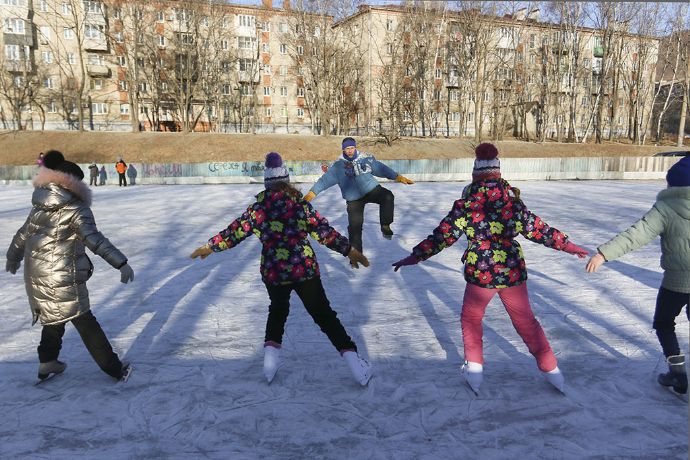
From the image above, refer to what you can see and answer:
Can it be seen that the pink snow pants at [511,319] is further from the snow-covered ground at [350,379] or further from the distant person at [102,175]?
the distant person at [102,175]

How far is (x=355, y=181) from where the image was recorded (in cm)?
667

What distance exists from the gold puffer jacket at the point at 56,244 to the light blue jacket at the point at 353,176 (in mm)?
3421

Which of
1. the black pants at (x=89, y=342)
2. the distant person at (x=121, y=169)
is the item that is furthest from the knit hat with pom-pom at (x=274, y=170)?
the distant person at (x=121, y=169)

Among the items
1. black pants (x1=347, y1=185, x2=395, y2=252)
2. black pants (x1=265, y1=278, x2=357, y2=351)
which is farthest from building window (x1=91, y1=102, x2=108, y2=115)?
black pants (x1=265, y1=278, x2=357, y2=351)

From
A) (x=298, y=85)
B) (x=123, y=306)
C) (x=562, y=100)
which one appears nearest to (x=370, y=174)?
(x=123, y=306)

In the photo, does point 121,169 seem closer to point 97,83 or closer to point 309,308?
point 309,308

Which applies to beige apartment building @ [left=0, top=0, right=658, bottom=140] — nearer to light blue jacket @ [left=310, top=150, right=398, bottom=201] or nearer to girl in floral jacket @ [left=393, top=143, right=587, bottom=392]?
light blue jacket @ [left=310, top=150, right=398, bottom=201]

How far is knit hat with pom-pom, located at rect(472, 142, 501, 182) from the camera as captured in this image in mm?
3109

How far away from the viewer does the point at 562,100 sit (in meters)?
48.8

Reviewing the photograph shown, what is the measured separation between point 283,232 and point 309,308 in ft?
1.85

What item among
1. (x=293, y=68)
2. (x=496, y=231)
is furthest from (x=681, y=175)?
(x=293, y=68)

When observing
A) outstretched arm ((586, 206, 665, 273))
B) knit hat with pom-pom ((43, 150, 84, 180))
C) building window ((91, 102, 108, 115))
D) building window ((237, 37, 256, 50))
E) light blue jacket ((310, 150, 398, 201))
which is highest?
building window ((237, 37, 256, 50))

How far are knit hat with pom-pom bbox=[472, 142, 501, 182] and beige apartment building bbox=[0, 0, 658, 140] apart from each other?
120 ft

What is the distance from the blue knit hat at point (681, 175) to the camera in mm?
2975
